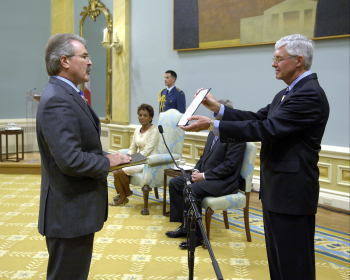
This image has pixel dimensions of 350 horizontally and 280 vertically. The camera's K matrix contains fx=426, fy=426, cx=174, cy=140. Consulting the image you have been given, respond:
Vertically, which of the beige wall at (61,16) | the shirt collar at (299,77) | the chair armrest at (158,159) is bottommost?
the chair armrest at (158,159)

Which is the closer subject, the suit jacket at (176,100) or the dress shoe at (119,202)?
the dress shoe at (119,202)

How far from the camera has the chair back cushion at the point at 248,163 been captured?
4078 millimetres

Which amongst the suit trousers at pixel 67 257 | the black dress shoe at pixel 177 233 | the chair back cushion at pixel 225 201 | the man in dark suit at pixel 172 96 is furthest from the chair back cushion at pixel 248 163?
the man in dark suit at pixel 172 96

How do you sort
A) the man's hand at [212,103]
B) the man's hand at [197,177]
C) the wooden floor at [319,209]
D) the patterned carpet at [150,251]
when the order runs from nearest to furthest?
1. the man's hand at [212,103]
2. the patterned carpet at [150,251]
3. the man's hand at [197,177]
4. the wooden floor at [319,209]

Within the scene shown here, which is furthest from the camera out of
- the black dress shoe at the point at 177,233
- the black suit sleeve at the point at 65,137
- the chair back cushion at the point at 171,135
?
the chair back cushion at the point at 171,135

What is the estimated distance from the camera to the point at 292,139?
86.0 inches

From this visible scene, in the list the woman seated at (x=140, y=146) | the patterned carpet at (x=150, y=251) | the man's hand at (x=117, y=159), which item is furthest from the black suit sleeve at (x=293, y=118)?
the woman seated at (x=140, y=146)

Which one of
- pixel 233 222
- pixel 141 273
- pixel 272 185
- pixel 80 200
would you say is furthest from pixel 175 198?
pixel 80 200

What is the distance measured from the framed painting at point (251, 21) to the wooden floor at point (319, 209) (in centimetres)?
214

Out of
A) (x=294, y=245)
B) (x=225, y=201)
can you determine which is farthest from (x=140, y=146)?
(x=294, y=245)

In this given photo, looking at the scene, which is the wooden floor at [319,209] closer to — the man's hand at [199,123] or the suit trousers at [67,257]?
the man's hand at [199,123]

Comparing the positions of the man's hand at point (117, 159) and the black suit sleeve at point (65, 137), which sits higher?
the black suit sleeve at point (65, 137)

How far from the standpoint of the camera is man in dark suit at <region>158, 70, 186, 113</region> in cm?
691

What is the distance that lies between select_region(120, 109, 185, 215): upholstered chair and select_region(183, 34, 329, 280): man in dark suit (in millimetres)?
2796
